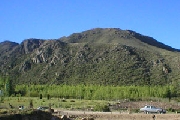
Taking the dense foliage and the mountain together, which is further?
the mountain

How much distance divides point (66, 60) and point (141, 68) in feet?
118

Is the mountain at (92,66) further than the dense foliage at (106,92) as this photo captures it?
Yes

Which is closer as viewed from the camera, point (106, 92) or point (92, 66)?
point (106, 92)

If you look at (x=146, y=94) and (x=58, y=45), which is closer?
(x=146, y=94)

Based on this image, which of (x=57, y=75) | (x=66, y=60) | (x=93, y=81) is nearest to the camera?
(x=93, y=81)

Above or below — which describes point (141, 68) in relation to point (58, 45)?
below

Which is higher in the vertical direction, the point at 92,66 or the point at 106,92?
the point at 92,66

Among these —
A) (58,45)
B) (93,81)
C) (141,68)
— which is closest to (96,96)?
(93,81)

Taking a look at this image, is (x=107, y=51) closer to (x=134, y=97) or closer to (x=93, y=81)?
(x=93, y=81)

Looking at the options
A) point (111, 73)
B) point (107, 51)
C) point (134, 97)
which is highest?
point (107, 51)

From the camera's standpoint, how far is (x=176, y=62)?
483ft

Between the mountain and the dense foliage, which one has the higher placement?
the mountain

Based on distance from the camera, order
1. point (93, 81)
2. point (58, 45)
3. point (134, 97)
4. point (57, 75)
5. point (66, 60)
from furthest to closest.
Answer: point (58, 45) → point (66, 60) → point (57, 75) → point (93, 81) → point (134, 97)

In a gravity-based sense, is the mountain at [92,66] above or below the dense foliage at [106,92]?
above
